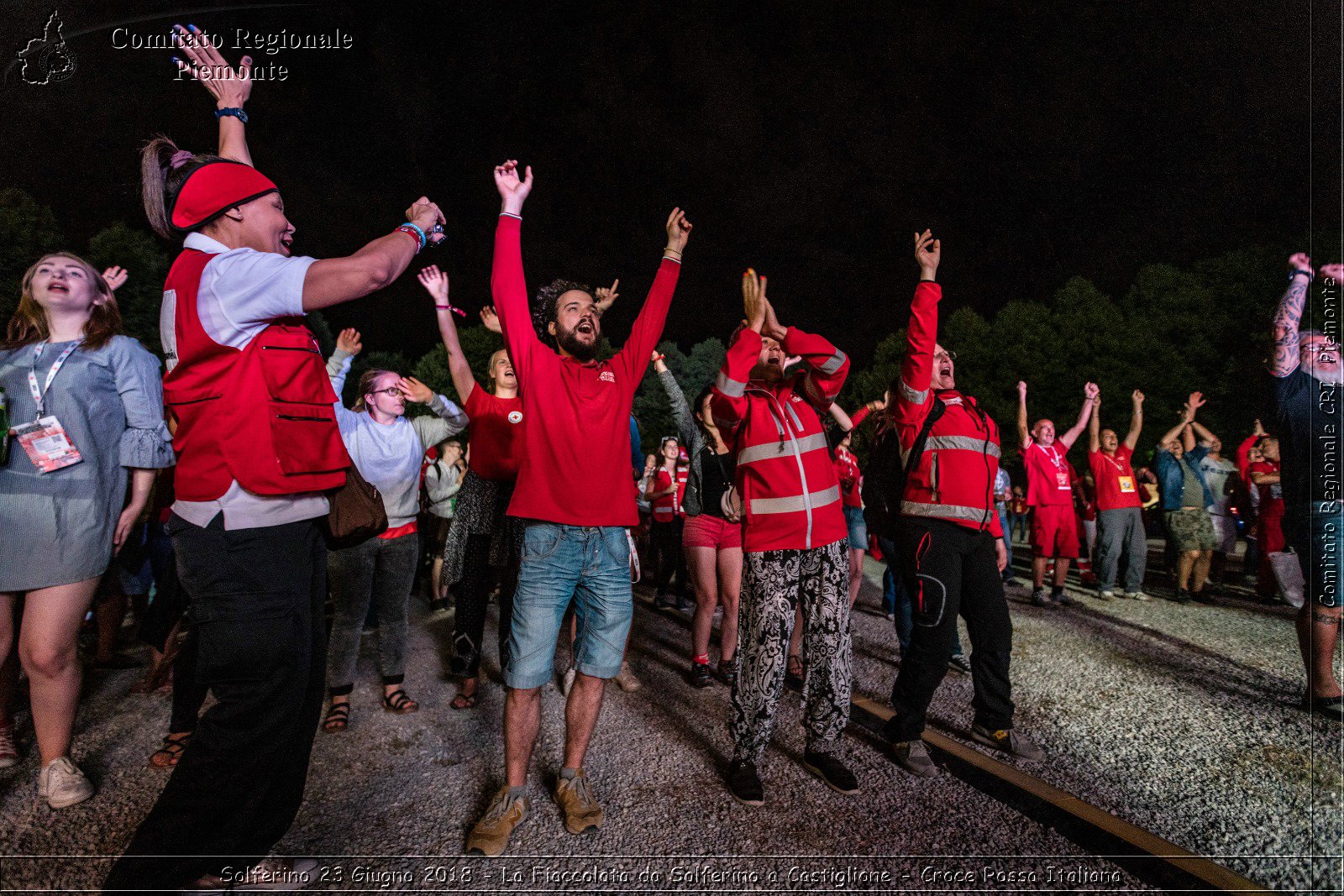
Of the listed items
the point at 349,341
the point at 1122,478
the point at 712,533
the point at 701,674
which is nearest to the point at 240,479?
the point at 349,341

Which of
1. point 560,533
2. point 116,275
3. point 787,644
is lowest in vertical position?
point 787,644

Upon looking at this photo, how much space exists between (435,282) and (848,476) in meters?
5.99

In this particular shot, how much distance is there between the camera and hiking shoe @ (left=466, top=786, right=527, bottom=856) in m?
2.52

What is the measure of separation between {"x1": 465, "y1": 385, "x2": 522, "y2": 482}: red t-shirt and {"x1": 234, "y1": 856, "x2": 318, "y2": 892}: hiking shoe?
231 centimetres

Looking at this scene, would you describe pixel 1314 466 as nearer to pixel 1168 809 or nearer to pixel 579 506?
pixel 1168 809

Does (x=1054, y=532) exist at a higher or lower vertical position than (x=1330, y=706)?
higher

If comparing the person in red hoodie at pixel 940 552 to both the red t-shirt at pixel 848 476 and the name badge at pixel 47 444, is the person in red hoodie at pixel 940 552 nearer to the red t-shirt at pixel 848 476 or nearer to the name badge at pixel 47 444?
the red t-shirt at pixel 848 476

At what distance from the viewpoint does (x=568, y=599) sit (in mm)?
2797

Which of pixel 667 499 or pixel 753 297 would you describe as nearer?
pixel 753 297

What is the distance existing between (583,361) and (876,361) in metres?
34.2

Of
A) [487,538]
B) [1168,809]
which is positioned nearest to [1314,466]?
[1168,809]

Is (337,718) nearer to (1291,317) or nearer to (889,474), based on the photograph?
(889,474)

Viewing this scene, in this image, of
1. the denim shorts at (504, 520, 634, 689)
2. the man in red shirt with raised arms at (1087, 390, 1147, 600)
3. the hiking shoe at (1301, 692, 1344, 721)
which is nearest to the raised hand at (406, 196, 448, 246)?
the denim shorts at (504, 520, 634, 689)

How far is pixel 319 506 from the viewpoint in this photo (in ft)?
7.16
